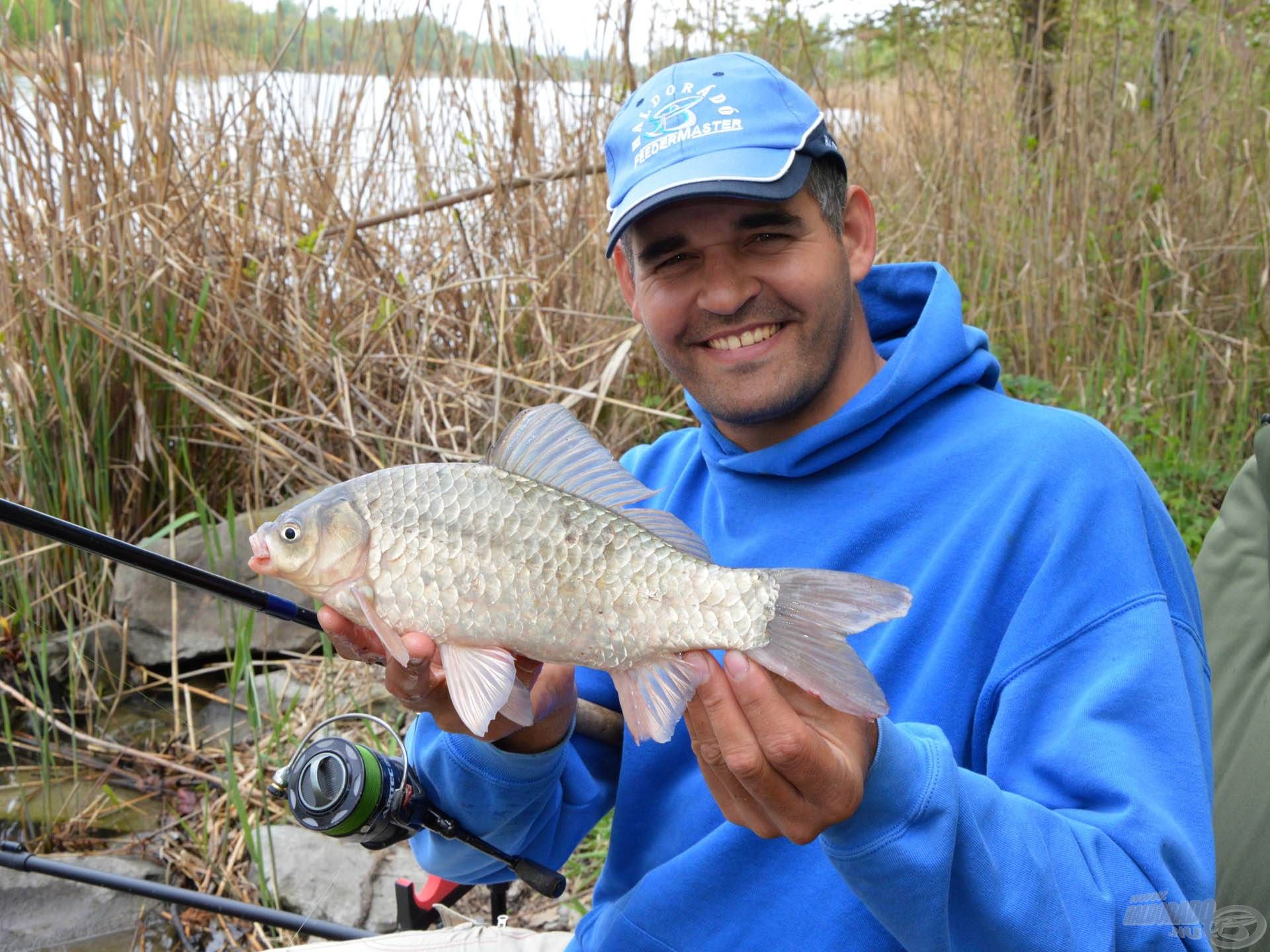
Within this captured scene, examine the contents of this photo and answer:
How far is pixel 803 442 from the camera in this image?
57.7 inches

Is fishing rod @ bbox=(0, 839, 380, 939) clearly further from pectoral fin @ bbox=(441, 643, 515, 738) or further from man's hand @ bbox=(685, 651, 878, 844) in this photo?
man's hand @ bbox=(685, 651, 878, 844)

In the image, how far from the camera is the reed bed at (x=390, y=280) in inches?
117

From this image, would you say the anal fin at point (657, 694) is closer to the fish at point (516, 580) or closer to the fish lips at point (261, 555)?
the fish at point (516, 580)

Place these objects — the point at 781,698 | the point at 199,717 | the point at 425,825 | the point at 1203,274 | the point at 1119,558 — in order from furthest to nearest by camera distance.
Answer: the point at 1203,274, the point at 199,717, the point at 425,825, the point at 1119,558, the point at 781,698

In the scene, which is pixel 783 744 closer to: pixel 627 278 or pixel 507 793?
pixel 507 793

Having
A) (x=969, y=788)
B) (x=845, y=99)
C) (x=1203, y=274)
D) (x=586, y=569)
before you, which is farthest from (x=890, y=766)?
(x=845, y=99)

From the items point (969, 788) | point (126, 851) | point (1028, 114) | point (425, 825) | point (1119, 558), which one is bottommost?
point (126, 851)

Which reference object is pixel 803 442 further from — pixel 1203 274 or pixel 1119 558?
pixel 1203 274

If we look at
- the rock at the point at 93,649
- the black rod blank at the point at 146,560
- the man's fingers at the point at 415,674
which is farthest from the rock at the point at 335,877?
the man's fingers at the point at 415,674

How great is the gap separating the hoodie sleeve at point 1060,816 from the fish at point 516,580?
0.19 meters

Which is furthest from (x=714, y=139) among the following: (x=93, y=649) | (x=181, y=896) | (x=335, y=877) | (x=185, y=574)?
(x=93, y=649)

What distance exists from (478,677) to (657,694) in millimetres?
197

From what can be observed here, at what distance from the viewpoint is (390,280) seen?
11.6 feet

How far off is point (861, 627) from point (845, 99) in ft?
12.4
